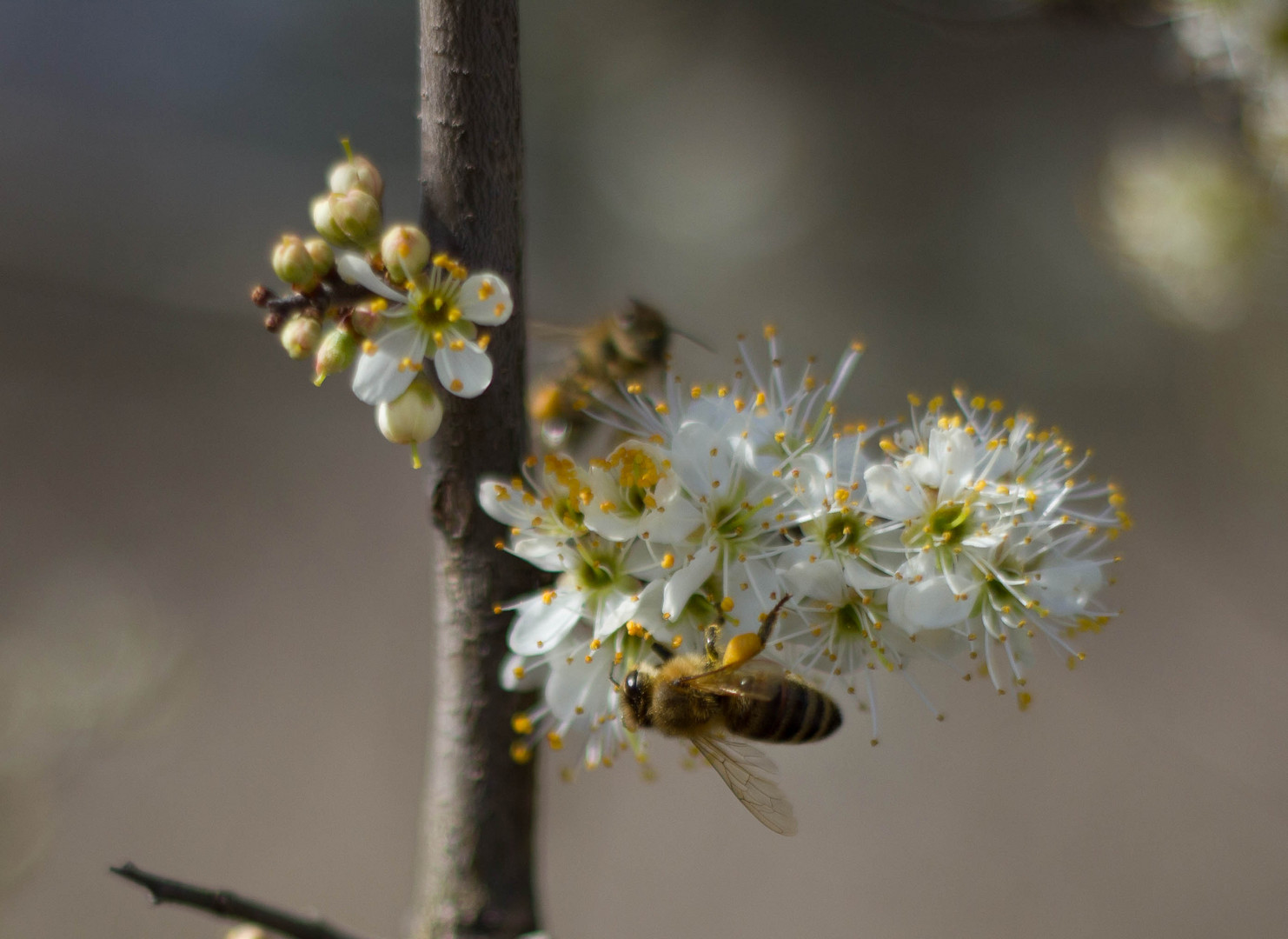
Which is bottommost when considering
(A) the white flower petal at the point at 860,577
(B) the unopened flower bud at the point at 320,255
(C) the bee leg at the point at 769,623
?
(C) the bee leg at the point at 769,623

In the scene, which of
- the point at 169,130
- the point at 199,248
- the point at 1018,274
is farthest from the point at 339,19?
the point at 1018,274

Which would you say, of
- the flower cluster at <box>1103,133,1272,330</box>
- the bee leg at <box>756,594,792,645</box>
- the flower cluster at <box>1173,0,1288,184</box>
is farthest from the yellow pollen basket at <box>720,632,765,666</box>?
the flower cluster at <box>1103,133,1272,330</box>

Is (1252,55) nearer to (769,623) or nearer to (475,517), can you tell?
(769,623)

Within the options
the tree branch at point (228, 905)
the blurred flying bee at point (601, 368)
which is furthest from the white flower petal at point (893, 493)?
the tree branch at point (228, 905)

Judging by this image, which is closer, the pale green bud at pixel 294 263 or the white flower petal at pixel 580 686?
the pale green bud at pixel 294 263

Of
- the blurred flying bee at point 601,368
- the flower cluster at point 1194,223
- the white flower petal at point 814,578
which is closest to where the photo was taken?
the white flower petal at point 814,578

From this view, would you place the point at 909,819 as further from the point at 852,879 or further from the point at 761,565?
the point at 761,565

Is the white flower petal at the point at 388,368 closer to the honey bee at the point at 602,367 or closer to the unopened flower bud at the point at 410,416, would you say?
the unopened flower bud at the point at 410,416
